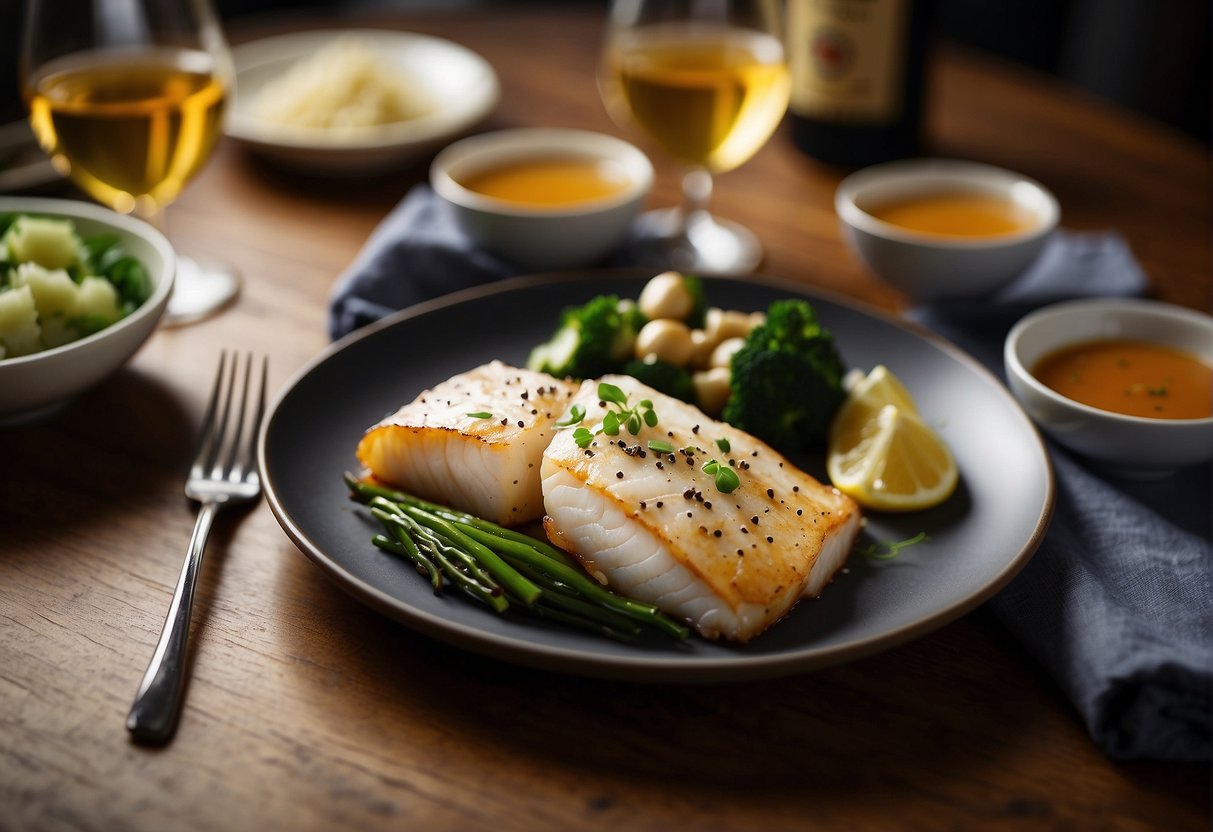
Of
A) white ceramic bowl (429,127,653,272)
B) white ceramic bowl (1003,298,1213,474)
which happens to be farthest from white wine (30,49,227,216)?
white ceramic bowl (1003,298,1213,474)

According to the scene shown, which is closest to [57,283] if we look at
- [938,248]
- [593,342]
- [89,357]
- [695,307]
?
[89,357]

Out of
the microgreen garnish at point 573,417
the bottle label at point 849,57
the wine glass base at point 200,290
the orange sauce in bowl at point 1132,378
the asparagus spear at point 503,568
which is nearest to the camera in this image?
the asparagus spear at point 503,568

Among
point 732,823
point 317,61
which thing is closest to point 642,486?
point 732,823

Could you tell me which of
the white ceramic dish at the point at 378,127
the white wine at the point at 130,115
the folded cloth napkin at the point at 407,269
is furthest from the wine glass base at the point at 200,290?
the white ceramic dish at the point at 378,127

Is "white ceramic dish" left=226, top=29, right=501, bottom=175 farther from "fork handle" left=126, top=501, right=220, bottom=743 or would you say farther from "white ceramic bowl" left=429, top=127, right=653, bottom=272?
"fork handle" left=126, top=501, right=220, bottom=743

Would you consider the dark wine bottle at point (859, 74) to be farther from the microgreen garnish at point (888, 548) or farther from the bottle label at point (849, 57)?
the microgreen garnish at point (888, 548)
